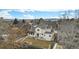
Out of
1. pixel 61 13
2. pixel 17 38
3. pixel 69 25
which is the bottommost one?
pixel 17 38
